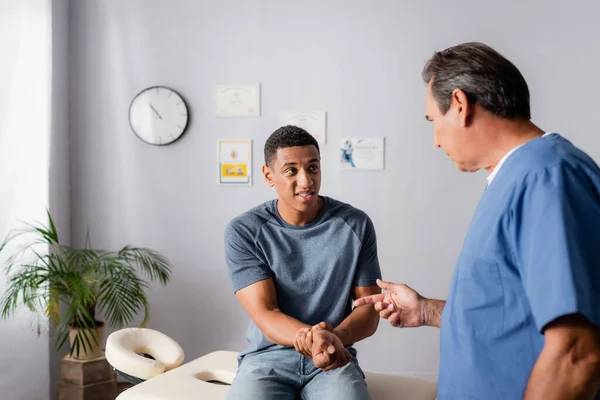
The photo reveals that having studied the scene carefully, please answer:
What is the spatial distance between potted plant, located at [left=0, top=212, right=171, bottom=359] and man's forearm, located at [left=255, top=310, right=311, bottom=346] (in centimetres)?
138

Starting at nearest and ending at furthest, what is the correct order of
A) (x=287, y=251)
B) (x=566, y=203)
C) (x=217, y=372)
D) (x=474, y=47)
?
(x=566, y=203) < (x=474, y=47) < (x=287, y=251) < (x=217, y=372)

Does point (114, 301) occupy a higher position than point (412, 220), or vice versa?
point (412, 220)

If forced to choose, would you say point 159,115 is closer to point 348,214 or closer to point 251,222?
point 251,222

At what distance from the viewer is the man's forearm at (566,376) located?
1029 millimetres

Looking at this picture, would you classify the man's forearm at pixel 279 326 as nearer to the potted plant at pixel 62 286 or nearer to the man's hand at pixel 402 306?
the man's hand at pixel 402 306

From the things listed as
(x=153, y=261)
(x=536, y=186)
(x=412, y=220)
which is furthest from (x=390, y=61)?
(x=536, y=186)

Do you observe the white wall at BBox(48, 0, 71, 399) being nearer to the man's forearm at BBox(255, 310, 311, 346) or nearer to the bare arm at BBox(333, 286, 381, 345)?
the man's forearm at BBox(255, 310, 311, 346)

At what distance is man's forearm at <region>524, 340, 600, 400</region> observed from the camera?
1029 millimetres

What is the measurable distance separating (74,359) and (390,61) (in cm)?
240

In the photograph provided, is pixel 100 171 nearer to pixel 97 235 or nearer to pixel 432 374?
pixel 97 235

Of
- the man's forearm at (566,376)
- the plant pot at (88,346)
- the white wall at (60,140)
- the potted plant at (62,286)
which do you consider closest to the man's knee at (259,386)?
the man's forearm at (566,376)

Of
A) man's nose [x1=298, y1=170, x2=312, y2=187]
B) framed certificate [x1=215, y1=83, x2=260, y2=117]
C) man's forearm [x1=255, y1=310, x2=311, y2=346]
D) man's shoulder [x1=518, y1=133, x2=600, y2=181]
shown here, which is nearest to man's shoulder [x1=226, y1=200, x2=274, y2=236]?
man's nose [x1=298, y1=170, x2=312, y2=187]

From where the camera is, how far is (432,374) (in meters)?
3.77

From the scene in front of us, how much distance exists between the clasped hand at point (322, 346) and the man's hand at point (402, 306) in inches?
9.4
